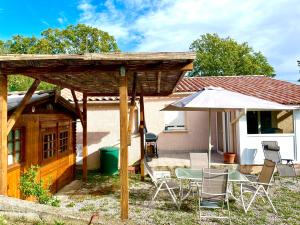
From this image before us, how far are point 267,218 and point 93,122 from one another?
31.1 ft

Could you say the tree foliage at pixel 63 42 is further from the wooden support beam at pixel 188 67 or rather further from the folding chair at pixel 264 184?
the folding chair at pixel 264 184

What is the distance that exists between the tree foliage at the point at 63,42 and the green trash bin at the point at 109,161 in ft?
95.4

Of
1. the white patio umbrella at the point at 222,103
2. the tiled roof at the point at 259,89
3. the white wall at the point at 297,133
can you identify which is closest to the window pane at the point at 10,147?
the white patio umbrella at the point at 222,103

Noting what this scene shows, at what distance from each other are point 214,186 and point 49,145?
18.7 feet

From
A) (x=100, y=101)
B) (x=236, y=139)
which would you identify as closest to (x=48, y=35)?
(x=100, y=101)

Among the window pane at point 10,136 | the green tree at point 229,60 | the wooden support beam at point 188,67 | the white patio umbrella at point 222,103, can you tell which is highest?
the green tree at point 229,60

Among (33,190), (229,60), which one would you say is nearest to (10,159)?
(33,190)

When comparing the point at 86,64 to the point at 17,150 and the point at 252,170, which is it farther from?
the point at 252,170

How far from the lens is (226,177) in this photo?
6.18m

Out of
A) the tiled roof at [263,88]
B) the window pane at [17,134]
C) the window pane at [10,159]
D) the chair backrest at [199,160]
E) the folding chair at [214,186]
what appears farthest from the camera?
the tiled roof at [263,88]

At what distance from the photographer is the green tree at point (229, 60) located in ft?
136

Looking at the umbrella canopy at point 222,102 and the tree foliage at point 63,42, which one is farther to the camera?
the tree foliage at point 63,42

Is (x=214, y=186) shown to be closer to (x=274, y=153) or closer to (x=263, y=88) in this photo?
(x=274, y=153)

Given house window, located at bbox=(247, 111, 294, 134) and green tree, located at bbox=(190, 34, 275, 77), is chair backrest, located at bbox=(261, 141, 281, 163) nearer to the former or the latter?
house window, located at bbox=(247, 111, 294, 134)
